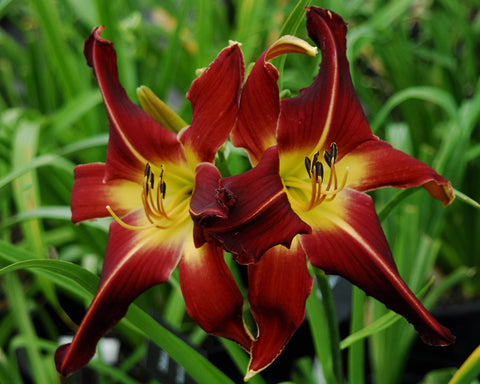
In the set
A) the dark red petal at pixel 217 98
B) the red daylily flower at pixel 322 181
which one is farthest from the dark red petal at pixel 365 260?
the dark red petal at pixel 217 98

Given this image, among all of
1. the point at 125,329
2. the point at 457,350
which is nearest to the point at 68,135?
the point at 125,329

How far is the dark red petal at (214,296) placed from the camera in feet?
1.41

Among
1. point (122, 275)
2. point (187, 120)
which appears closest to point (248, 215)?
point (122, 275)

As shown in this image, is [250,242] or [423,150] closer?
[250,242]

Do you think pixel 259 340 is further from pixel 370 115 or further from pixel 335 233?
pixel 370 115

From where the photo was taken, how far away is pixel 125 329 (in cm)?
103

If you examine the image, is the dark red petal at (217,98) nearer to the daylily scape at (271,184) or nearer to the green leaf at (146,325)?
the daylily scape at (271,184)

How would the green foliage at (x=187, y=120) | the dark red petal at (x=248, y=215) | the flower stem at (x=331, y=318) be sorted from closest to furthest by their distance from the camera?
the dark red petal at (x=248, y=215) → the flower stem at (x=331, y=318) → the green foliage at (x=187, y=120)

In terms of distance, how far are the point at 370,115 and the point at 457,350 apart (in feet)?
1.77

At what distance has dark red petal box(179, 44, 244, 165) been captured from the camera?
0.42 meters

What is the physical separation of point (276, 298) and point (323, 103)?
16cm

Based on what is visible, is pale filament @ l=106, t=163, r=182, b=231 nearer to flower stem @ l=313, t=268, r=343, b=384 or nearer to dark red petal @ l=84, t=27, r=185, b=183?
dark red petal @ l=84, t=27, r=185, b=183

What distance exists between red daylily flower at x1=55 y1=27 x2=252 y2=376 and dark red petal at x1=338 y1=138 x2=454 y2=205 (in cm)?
12

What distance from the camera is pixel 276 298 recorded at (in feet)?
1.38
